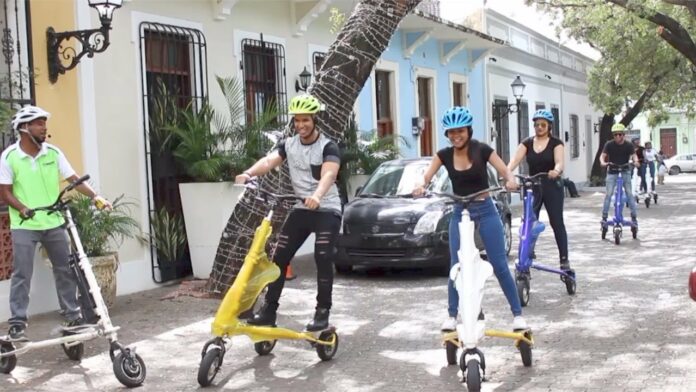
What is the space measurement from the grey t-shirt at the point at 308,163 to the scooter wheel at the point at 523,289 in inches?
101

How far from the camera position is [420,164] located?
11883mm

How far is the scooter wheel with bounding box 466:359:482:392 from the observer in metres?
5.29

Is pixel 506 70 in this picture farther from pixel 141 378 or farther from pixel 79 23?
pixel 141 378

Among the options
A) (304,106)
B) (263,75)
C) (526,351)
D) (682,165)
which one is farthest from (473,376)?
(682,165)

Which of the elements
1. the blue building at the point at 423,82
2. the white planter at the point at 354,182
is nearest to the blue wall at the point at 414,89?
the blue building at the point at 423,82

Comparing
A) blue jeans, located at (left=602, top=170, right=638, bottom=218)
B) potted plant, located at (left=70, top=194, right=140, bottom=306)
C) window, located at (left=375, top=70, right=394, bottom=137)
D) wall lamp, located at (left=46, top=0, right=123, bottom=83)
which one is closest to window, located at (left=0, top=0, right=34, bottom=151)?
wall lamp, located at (left=46, top=0, right=123, bottom=83)

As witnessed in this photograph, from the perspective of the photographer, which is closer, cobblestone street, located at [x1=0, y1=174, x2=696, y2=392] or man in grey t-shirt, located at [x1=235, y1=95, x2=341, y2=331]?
cobblestone street, located at [x1=0, y1=174, x2=696, y2=392]

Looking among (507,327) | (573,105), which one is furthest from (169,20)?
(573,105)

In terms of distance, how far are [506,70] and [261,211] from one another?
17.5m

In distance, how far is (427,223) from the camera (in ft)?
34.7

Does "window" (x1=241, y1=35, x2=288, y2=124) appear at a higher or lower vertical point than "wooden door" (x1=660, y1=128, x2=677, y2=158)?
higher

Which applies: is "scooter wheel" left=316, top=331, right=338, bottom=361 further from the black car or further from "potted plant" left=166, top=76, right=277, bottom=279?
"potted plant" left=166, top=76, right=277, bottom=279

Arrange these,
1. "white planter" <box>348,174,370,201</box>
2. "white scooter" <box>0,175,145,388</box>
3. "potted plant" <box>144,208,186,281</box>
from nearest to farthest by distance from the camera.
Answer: "white scooter" <box>0,175,145,388</box> < "potted plant" <box>144,208,186,281</box> < "white planter" <box>348,174,370,201</box>

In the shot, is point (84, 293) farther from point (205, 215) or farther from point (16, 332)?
point (205, 215)
